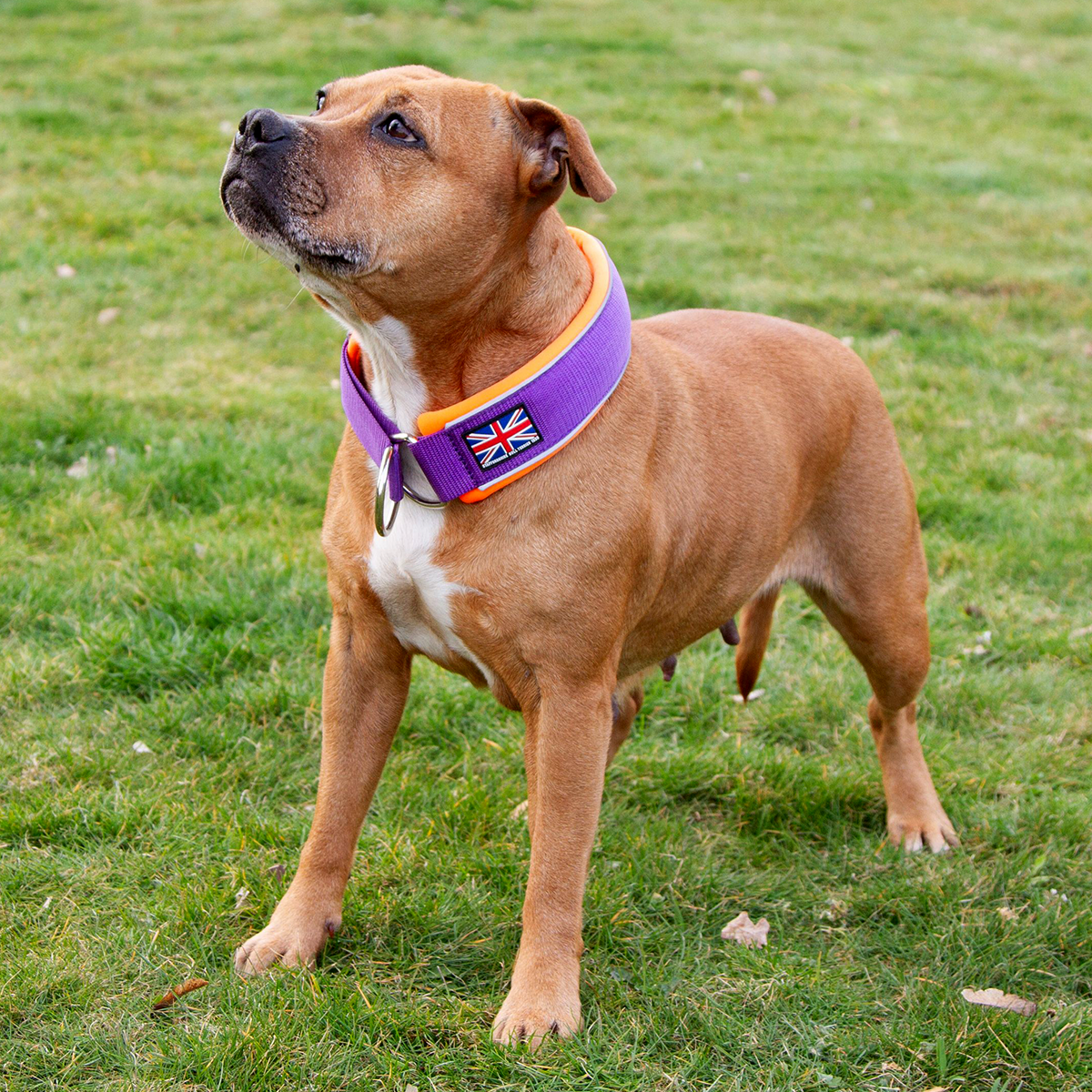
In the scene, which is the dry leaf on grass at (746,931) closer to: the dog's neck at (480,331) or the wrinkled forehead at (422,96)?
the dog's neck at (480,331)

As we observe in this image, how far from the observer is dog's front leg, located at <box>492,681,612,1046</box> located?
9.77 ft

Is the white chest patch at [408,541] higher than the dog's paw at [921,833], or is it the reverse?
the white chest patch at [408,541]

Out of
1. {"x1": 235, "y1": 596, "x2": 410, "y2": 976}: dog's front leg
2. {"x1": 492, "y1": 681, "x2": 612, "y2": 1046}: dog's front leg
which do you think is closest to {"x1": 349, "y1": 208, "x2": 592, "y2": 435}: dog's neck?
{"x1": 235, "y1": 596, "x2": 410, "y2": 976}: dog's front leg

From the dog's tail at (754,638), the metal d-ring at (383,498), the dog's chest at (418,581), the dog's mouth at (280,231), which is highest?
the dog's mouth at (280,231)

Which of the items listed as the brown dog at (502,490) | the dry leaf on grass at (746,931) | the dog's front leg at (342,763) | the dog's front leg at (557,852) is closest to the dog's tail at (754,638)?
the brown dog at (502,490)

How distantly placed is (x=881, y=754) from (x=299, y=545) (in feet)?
8.04

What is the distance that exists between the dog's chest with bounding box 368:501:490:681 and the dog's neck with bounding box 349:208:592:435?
0.80ft

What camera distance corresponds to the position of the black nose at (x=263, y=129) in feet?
8.95

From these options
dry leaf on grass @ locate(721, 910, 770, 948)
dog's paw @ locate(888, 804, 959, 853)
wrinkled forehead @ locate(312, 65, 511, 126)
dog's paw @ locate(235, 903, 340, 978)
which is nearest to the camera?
wrinkled forehead @ locate(312, 65, 511, 126)

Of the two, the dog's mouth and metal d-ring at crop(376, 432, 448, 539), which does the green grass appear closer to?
metal d-ring at crop(376, 432, 448, 539)

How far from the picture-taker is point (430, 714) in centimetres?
426

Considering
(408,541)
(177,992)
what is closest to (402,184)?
(408,541)

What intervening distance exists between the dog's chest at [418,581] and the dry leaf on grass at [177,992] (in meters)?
1.02

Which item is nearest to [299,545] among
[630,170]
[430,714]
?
[430,714]
